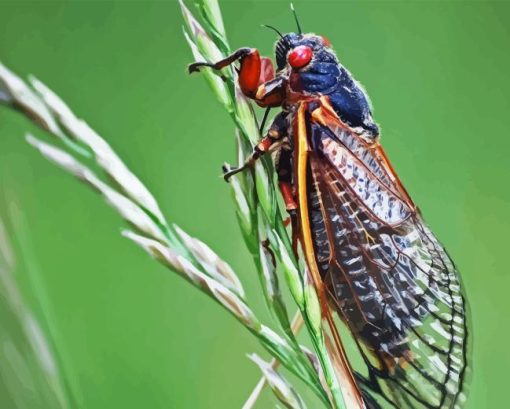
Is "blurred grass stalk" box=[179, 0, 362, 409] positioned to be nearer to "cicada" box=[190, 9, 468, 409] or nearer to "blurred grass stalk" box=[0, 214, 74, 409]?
"cicada" box=[190, 9, 468, 409]

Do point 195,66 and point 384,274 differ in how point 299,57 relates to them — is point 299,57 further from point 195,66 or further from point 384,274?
point 384,274

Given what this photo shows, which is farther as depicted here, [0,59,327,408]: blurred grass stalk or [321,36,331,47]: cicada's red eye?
[321,36,331,47]: cicada's red eye

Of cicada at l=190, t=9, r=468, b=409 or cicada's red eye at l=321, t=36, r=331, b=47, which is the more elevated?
cicada's red eye at l=321, t=36, r=331, b=47

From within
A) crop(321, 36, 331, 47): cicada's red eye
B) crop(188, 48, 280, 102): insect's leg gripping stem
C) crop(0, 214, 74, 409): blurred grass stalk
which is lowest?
crop(0, 214, 74, 409): blurred grass stalk

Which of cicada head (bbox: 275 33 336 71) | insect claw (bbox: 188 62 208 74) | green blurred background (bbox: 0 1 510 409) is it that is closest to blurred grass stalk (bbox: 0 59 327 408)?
green blurred background (bbox: 0 1 510 409)

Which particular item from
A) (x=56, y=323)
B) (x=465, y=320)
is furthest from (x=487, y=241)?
(x=56, y=323)

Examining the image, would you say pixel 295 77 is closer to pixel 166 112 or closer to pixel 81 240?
pixel 166 112

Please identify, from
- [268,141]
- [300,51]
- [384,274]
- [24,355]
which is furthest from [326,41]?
[24,355]
